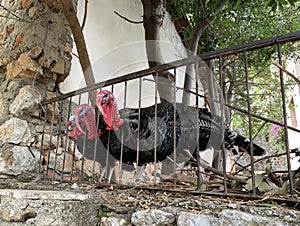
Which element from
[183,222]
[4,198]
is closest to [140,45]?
[4,198]

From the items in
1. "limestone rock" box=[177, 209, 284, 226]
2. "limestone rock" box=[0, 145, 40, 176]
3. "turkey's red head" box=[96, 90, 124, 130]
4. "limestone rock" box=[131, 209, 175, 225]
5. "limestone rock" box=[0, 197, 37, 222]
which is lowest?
"limestone rock" box=[0, 197, 37, 222]

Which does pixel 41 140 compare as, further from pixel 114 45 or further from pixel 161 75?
pixel 114 45

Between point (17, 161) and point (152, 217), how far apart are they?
132 centimetres

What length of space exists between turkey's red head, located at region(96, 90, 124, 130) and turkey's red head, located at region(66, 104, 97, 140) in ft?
0.71

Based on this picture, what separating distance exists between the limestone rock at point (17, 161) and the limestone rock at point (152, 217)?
48.3 inches

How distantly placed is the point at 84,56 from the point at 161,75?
2.45 feet

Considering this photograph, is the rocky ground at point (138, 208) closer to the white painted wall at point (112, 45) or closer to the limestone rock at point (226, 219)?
the limestone rock at point (226, 219)

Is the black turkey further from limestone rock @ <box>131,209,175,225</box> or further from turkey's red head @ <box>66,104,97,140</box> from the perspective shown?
limestone rock @ <box>131,209,175,225</box>

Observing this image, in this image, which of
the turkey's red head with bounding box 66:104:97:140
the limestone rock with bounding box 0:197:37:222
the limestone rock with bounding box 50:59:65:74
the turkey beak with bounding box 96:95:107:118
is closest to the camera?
the limestone rock with bounding box 0:197:37:222

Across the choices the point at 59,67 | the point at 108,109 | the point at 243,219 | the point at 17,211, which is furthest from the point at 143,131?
the point at 59,67

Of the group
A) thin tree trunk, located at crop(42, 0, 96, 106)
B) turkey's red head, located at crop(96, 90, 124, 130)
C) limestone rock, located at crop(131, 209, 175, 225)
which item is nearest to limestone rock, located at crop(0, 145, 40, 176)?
thin tree trunk, located at crop(42, 0, 96, 106)

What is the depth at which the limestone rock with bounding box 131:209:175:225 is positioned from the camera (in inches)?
36.2

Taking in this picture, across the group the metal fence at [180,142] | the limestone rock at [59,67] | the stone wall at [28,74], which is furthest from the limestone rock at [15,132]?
the limestone rock at [59,67]

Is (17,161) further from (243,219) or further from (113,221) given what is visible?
(243,219)
